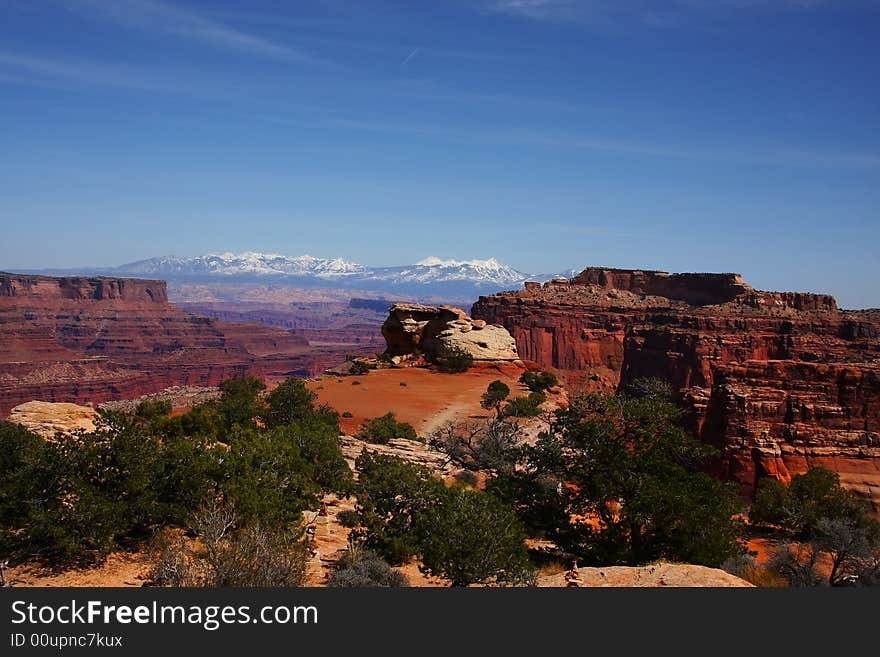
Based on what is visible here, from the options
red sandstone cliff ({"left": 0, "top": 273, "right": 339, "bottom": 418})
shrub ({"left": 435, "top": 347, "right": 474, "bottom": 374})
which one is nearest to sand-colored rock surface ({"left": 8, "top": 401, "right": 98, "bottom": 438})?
shrub ({"left": 435, "top": 347, "right": 474, "bottom": 374})

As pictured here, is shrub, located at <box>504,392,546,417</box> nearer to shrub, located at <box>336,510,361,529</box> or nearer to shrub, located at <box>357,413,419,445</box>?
shrub, located at <box>357,413,419,445</box>

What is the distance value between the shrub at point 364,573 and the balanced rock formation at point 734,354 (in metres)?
24.4

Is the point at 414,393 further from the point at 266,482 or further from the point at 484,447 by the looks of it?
the point at 266,482

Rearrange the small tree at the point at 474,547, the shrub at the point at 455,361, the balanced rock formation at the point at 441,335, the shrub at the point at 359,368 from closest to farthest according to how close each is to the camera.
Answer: the small tree at the point at 474,547
the shrub at the point at 455,361
the shrub at the point at 359,368
the balanced rock formation at the point at 441,335

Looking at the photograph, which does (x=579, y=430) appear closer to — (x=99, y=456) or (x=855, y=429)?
(x=99, y=456)

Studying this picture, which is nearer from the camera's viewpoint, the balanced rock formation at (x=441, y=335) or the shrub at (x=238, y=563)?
the shrub at (x=238, y=563)

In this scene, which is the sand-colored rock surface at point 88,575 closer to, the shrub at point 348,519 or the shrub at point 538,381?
the shrub at point 348,519

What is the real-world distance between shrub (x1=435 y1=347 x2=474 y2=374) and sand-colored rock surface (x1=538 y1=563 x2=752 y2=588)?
127 ft

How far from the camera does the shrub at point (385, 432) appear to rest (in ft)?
103

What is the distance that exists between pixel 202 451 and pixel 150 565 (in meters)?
3.59

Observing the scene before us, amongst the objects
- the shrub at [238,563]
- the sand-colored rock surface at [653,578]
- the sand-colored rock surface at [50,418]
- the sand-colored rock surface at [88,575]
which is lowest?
the sand-colored rock surface at [88,575]

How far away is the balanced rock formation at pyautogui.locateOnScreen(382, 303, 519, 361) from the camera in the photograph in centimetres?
5503

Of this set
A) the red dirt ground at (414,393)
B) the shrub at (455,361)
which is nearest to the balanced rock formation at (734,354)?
the red dirt ground at (414,393)

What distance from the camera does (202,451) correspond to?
17578 mm
